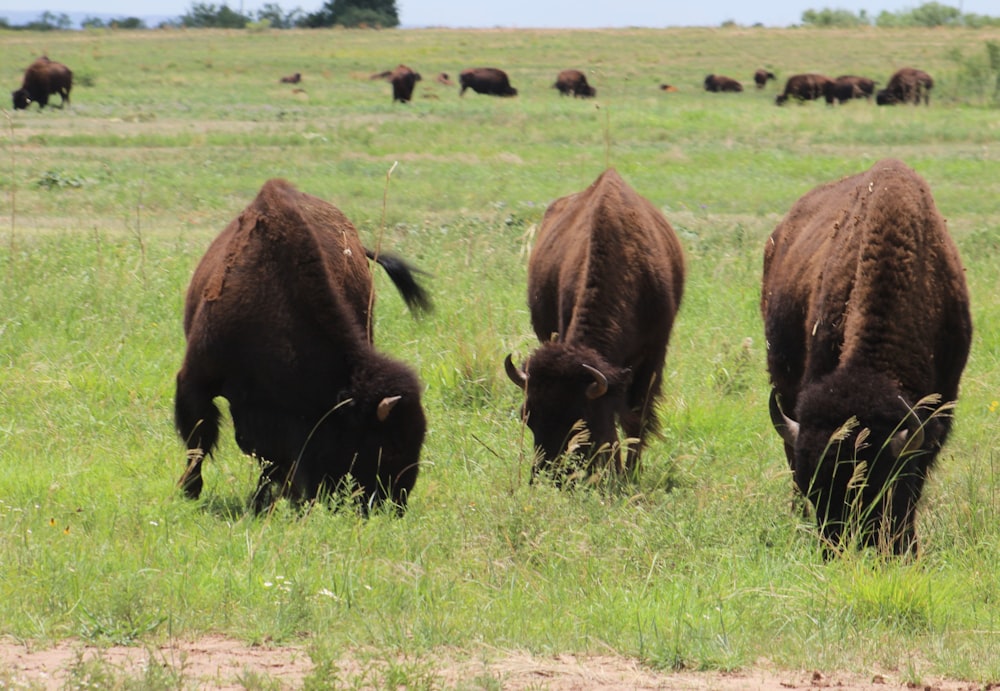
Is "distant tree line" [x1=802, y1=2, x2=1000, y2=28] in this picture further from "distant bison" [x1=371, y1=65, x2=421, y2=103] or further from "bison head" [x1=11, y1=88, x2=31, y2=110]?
"bison head" [x1=11, y1=88, x2=31, y2=110]

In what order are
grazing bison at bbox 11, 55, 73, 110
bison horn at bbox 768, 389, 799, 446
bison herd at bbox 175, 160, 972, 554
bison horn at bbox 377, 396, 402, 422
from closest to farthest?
bison herd at bbox 175, 160, 972, 554, bison horn at bbox 768, 389, 799, 446, bison horn at bbox 377, 396, 402, 422, grazing bison at bbox 11, 55, 73, 110

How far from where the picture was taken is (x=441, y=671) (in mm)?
4301

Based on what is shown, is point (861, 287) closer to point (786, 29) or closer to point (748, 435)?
point (748, 435)

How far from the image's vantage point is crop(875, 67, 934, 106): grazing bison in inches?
1773

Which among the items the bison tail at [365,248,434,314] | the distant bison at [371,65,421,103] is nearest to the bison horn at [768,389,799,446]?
the bison tail at [365,248,434,314]

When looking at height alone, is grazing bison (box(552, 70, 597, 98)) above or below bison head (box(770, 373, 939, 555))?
above

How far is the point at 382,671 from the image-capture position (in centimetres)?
412

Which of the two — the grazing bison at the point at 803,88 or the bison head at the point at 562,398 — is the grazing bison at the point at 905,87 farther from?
the bison head at the point at 562,398

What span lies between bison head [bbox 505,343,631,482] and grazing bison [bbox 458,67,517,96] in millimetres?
42180

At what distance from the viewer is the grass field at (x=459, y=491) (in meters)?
4.79

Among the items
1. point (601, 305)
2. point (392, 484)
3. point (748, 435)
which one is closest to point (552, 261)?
point (601, 305)

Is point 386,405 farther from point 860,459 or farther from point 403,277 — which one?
point 860,459

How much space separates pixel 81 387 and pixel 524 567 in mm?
4301

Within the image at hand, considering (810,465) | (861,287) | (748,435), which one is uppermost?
(861,287)
